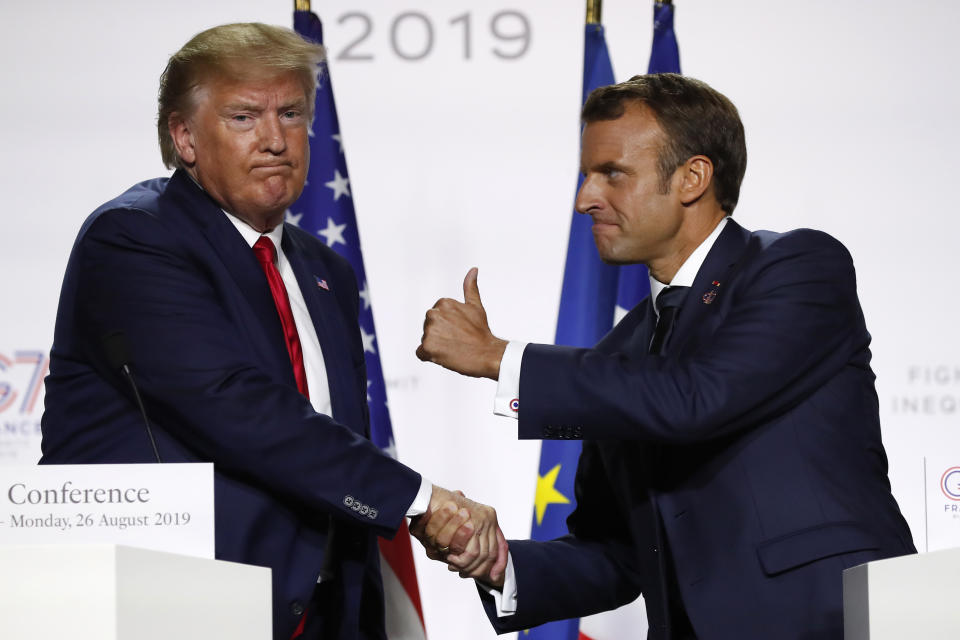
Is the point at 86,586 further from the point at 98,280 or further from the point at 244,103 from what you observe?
A: the point at 244,103

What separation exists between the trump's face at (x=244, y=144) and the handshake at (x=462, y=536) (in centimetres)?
83

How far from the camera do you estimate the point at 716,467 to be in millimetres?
2859

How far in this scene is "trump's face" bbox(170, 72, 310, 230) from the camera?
3027mm

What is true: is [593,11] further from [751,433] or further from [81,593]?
[81,593]

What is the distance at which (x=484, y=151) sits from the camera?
5.46 metres

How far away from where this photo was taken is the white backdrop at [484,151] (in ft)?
17.5

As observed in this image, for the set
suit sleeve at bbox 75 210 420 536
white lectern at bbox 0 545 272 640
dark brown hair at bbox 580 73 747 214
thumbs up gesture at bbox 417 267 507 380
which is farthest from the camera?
dark brown hair at bbox 580 73 747 214

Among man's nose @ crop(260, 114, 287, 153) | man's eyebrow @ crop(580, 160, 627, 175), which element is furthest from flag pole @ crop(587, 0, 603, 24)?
man's nose @ crop(260, 114, 287, 153)

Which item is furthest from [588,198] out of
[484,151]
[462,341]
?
[484,151]

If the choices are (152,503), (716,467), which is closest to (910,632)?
(716,467)

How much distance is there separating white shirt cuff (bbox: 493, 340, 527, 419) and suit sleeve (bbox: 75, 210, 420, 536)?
28 centimetres

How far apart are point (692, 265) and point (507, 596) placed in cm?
95

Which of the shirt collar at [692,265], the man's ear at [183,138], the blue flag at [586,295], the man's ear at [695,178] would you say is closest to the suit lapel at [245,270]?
the man's ear at [183,138]

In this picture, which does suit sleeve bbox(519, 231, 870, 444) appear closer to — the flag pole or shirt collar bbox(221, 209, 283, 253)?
shirt collar bbox(221, 209, 283, 253)
